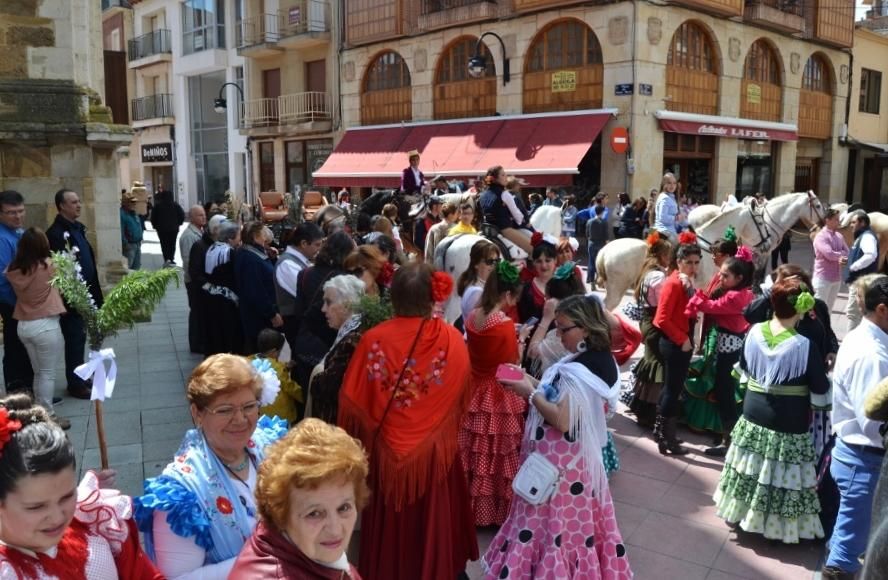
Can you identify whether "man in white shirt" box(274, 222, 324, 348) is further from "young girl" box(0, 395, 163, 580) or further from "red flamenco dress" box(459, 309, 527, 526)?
"young girl" box(0, 395, 163, 580)

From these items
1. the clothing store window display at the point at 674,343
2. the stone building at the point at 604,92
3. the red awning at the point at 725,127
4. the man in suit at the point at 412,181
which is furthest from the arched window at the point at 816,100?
the clothing store window display at the point at 674,343

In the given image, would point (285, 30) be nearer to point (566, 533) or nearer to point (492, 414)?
point (492, 414)

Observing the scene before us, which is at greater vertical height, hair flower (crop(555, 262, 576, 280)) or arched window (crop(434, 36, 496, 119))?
arched window (crop(434, 36, 496, 119))

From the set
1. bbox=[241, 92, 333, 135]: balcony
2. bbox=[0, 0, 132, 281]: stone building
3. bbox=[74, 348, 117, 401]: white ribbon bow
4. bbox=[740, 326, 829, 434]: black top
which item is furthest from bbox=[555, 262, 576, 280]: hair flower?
bbox=[241, 92, 333, 135]: balcony

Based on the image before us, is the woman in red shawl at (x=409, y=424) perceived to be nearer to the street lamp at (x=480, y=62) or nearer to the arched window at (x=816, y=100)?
the street lamp at (x=480, y=62)

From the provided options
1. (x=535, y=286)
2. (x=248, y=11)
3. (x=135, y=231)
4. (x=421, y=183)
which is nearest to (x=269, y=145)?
(x=248, y=11)

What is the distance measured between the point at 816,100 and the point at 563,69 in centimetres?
1034

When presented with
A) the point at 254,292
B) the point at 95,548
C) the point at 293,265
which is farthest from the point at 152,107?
the point at 95,548

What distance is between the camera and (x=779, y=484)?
13.9 feet

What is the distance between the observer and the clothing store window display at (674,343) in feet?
18.3

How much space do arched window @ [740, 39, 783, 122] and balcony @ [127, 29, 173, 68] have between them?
2463 cm

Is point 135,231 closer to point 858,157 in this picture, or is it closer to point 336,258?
point 336,258

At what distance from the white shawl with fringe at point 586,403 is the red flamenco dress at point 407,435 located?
0.51m

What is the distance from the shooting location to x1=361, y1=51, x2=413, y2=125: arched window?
72.2 ft
